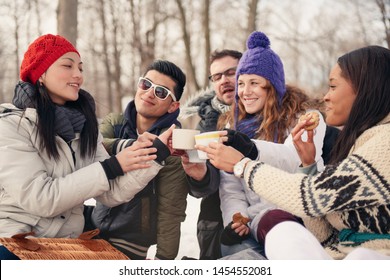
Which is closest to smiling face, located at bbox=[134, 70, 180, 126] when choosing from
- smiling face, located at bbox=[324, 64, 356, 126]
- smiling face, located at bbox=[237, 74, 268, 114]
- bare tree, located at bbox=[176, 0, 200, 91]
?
smiling face, located at bbox=[237, 74, 268, 114]

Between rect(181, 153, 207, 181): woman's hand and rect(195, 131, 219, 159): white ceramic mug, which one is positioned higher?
rect(195, 131, 219, 159): white ceramic mug

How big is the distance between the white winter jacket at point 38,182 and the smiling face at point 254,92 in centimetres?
75

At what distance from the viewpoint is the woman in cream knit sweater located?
5.13 ft

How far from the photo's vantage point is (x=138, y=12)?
9375 millimetres

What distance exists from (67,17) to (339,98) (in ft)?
12.6

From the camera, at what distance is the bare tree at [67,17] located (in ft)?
16.1

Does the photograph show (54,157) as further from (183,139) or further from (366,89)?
(366,89)

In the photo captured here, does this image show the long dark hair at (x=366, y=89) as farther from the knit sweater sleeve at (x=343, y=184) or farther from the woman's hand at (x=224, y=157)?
the woman's hand at (x=224, y=157)

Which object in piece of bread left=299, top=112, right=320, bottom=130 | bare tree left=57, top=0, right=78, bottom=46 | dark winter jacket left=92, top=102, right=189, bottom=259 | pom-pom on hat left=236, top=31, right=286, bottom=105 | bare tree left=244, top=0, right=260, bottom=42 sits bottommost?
dark winter jacket left=92, top=102, right=189, bottom=259

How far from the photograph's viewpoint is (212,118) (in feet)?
10.3

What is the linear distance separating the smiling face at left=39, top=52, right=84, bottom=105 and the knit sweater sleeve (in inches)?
43.4

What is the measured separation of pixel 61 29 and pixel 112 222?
317 centimetres

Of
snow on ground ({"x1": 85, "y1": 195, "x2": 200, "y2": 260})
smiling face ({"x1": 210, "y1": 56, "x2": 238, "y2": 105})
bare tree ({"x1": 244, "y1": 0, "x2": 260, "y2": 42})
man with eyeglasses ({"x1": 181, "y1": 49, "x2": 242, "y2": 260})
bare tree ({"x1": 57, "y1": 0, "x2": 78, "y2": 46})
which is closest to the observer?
man with eyeglasses ({"x1": 181, "y1": 49, "x2": 242, "y2": 260})

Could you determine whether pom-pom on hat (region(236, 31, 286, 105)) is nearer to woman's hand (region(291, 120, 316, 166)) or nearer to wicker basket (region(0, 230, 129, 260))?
woman's hand (region(291, 120, 316, 166))
